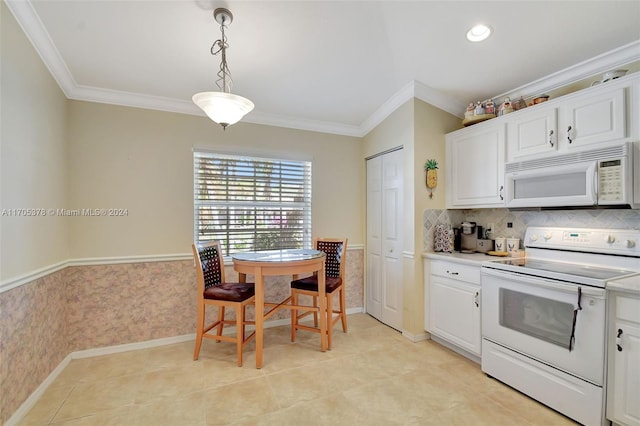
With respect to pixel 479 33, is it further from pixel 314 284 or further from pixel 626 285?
pixel 314 284

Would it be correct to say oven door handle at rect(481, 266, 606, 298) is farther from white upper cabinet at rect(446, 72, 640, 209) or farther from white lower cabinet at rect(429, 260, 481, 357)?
white upper cabinet at rect(446, 72, 640, 209)

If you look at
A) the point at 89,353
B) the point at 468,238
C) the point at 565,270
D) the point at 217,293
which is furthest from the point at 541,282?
the point at 89,353

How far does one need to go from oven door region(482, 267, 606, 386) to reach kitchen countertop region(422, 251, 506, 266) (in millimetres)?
146

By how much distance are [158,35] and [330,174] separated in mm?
2159

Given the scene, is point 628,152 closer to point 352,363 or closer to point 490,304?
point 490,304

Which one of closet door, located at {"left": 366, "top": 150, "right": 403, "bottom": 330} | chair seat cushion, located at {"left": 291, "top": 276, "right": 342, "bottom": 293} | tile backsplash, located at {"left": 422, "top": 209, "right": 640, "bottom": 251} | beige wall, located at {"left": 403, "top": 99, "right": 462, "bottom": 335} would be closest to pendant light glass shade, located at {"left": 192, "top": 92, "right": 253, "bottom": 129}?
chair seat cushion, located at {"left": 291, "top": 276, "right": 342, "bottom": 293}

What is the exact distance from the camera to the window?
306 cm

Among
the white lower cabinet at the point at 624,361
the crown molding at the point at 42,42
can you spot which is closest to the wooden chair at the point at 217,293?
the crown molding at the point at 42,42

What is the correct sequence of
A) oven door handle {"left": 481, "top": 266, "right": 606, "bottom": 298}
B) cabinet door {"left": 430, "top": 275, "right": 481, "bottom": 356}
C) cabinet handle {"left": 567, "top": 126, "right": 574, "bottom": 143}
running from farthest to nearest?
cabinet door {"left": 430, "top": 275, "right": 481, "bottom": 356}
cabinet handle {"left": 567, "top": 126, "right": 574, "bottom": 143}
oven door handle {"left": 481, "top": 266, "right": 606, "bottom": 298}

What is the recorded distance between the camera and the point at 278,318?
11.0 ft

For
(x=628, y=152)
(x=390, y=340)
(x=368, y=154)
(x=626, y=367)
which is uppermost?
(x=368, y=154)

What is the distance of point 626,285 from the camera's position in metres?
1.58

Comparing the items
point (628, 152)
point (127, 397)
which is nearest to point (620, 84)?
point (628, 152)

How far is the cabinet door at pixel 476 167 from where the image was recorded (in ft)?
8.46
